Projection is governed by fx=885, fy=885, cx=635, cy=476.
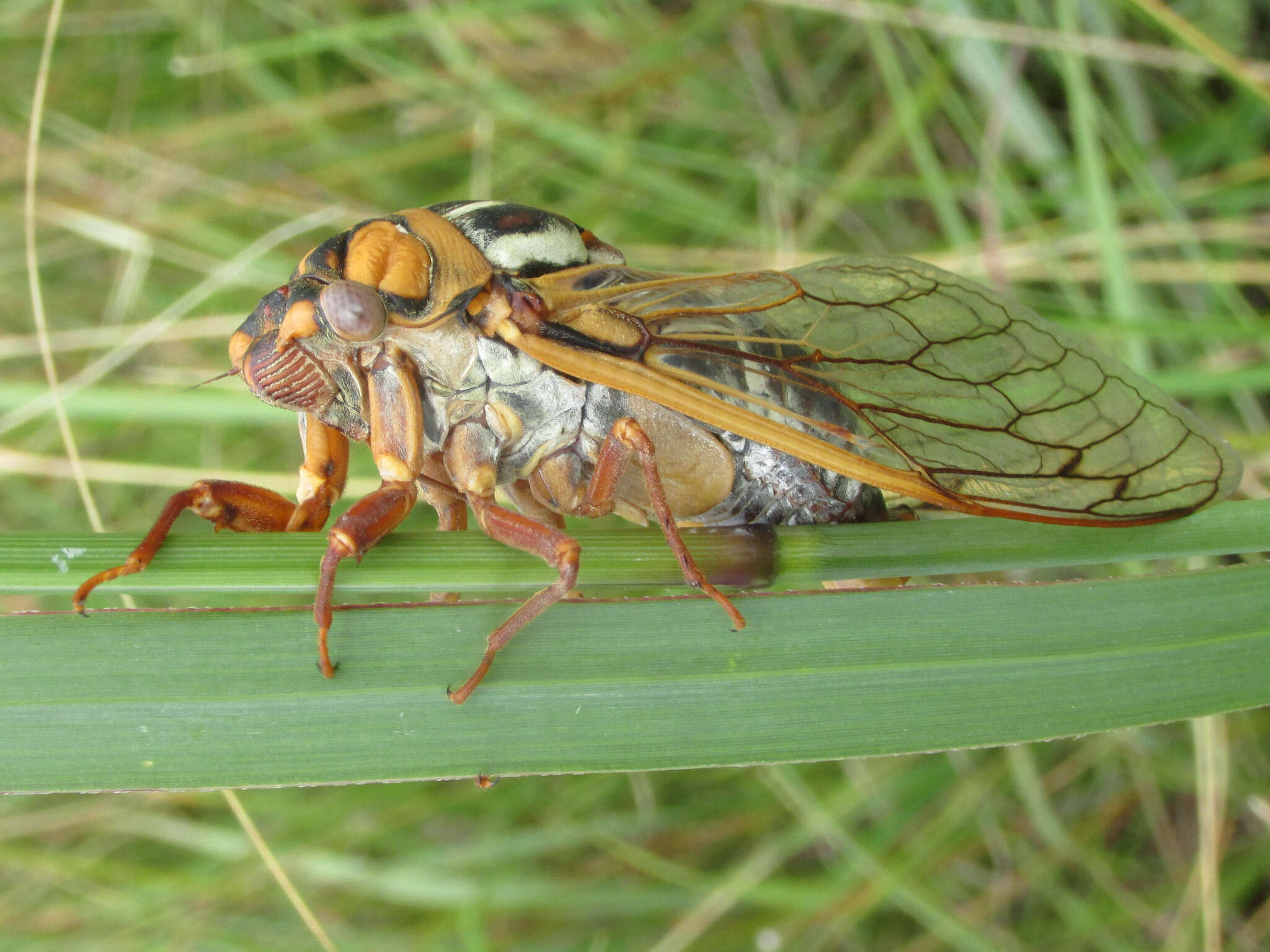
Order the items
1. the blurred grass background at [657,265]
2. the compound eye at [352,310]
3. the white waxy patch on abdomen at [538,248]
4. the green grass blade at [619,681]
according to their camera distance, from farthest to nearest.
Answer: the blurred grass background at [657,265], the white waxy patch on abdomen at [538,248], the compound eye at [352,310], the green grass blade at [619,681]

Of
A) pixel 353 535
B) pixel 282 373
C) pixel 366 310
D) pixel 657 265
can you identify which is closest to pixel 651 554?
pixel 353 535

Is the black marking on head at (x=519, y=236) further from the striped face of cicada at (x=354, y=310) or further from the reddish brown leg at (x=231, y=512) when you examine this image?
the reddish brown leg at (x=231, y=512)

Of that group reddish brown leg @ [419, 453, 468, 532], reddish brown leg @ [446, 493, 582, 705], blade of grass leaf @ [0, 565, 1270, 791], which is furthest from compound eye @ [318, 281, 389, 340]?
blade of grass leaf @ [0, 565, 1270, 791]

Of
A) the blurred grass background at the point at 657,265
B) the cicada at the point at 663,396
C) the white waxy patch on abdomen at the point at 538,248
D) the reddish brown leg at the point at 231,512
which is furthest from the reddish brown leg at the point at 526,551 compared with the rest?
the blurred grass background at the point at 657,265

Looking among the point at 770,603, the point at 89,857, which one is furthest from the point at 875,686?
the point at 89,857

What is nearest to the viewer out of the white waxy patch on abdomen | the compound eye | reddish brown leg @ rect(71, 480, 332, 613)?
reddish brown leg @ rect(71, 480, 332, 613)

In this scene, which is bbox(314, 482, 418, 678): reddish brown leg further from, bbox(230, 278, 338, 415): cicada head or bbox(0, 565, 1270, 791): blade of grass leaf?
bbox(230, 278, 338, 415): cicada head
